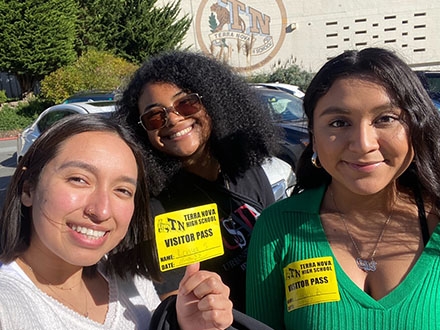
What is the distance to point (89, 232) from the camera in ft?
4.99

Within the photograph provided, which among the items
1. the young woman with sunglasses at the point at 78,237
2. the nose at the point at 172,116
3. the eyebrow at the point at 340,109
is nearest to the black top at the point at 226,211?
the nose at the point at 172,116

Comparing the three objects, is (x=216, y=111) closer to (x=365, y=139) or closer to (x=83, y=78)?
(x=365, y=139)

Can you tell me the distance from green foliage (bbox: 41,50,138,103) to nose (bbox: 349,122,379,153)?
64.1ft

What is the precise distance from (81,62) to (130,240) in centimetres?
2193

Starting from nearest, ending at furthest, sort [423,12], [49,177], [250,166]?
[49,177]
[250,166]
[423,12]

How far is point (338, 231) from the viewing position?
72.7 inches

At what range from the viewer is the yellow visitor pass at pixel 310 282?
1674 millimetres

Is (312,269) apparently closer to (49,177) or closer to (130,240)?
(130,240)

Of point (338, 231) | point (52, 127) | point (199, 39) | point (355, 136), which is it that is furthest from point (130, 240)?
point (199, 39)

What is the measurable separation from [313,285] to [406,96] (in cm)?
78

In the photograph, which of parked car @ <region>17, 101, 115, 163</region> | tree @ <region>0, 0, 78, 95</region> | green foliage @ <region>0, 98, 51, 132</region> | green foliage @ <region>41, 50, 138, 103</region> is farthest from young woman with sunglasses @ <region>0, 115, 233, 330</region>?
tree @ <region>0, 0, 78, 95</region>

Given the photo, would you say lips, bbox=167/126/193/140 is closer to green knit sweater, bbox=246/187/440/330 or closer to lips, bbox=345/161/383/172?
green knit sweater, bbox=246/187/440/330

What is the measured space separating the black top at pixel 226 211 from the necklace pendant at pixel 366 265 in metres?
0.67

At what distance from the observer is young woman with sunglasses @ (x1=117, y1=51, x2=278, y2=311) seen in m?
2.26
